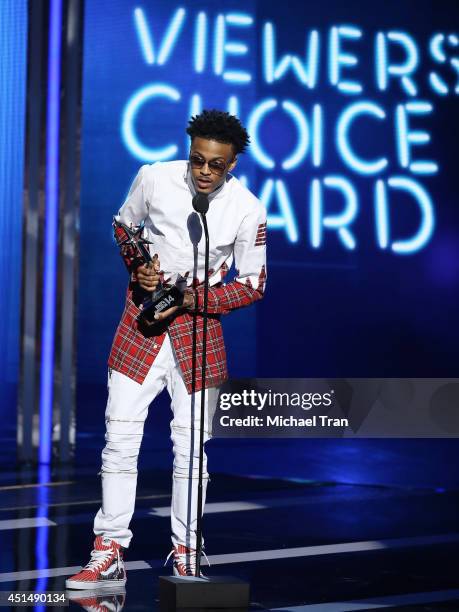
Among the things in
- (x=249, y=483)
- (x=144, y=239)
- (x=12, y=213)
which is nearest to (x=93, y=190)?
(x=12, y=213)

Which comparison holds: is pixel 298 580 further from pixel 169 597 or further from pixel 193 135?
pixel 193 135

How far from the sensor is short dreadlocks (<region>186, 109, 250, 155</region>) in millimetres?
3660

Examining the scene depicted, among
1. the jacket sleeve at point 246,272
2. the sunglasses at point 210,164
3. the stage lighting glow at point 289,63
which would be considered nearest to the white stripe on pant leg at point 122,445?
the jacket sleeve at point 246,272

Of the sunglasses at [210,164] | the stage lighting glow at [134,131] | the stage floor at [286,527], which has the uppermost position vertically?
the stage lighting glow at [134,131]

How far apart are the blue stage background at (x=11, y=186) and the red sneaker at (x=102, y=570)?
3.60 meters

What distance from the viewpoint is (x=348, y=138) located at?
24.6ft

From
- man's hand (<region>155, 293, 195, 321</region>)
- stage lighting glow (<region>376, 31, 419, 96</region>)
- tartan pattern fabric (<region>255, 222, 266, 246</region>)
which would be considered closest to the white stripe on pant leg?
man's hand (<region>155, 293, 195, 321</region>)

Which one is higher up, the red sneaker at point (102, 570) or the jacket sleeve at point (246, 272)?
the jacket sleeve at point (246, 272)

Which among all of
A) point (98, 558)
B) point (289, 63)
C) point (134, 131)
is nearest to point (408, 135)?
point (289, 63)

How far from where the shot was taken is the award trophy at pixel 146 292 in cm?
358

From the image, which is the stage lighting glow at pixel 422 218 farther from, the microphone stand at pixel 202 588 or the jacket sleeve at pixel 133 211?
the microphone stand at pixel 202 588

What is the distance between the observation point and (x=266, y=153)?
735 centimetres

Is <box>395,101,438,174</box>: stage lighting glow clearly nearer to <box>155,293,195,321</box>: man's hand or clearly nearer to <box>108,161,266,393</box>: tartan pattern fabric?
<box>108,161,266,393</box>: tartan pattern fabric

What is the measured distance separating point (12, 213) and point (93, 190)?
0.56 m
